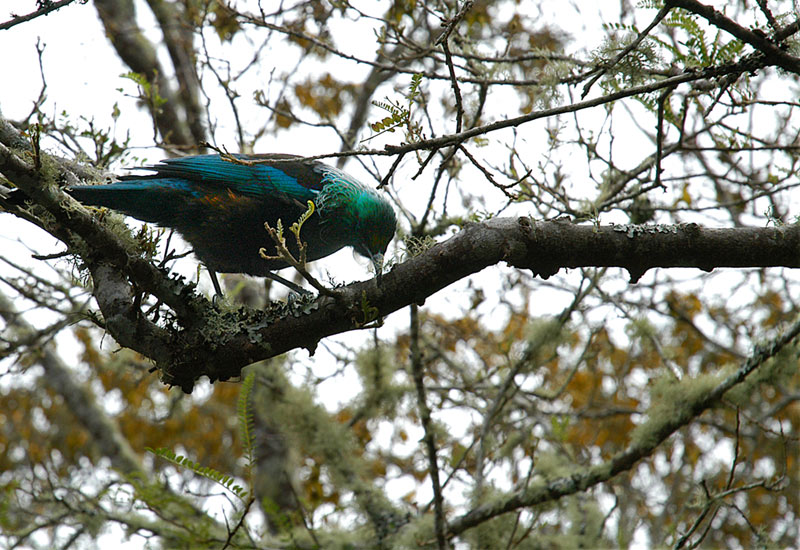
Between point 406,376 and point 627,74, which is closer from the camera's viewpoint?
point 627,74

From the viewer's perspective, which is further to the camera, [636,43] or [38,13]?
[636,43]

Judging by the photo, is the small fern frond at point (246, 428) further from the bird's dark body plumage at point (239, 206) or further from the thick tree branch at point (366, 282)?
the bird's dark body plumage at point (239, 206)

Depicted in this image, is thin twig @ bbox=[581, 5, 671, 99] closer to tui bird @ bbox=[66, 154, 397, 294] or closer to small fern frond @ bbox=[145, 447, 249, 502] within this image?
tui bird @ bbox=[66, 154, 397, 294]

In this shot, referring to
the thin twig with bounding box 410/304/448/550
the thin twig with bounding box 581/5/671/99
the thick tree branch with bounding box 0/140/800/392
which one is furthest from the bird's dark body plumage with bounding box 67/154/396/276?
→ the thin twig with bounding box 581/5/671/99

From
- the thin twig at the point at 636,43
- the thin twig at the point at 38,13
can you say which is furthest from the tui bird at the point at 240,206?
the thin twig at the point at 636,43

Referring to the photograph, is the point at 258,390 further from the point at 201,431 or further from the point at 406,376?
the point at 201,431

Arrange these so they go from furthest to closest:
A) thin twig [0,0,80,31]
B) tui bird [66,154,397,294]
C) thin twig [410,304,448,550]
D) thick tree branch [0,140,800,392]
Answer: thin twig [410,304,448,550] < tui bird [66,154,397,294] < thick tree branch [0,140,800,392] < thin twig [0,0,80,31]

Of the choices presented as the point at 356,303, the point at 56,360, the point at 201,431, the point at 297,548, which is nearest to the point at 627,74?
the point at 356,303

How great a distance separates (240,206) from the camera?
3439 millimetres

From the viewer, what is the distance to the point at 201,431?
35.3 feet

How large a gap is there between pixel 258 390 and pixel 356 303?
298 centimetres

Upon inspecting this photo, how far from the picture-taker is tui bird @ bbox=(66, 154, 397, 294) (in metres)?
3.43

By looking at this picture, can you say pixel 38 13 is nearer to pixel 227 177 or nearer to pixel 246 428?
pixel 227 177

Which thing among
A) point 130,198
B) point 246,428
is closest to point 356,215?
point 130,198
